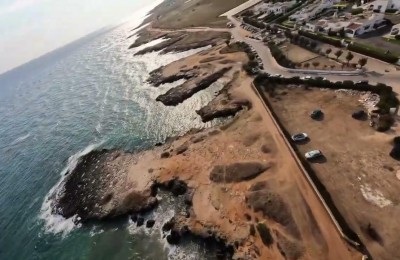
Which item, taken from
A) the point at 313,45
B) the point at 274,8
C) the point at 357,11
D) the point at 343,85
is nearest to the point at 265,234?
the point at 343,85

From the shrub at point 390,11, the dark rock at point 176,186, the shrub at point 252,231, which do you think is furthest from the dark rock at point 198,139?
the shrub at point 390,11

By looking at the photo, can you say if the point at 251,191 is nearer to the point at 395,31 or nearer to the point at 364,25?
the point at 395,31

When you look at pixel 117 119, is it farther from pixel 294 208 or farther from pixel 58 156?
pixel 294 208

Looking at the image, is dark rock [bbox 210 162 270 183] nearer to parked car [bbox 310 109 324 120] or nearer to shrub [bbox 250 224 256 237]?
shrub [bbox 250 224 256 237]

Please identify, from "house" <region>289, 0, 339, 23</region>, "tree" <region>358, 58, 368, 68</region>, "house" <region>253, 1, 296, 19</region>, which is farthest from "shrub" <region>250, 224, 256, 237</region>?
"house" <region>253, 1, 296, 19</region>

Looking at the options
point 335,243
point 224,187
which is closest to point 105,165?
point 224,187

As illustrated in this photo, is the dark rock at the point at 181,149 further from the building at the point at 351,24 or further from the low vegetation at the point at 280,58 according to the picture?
the building at the point at 351,24
